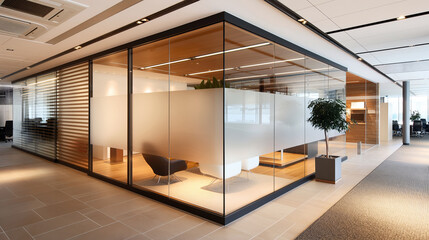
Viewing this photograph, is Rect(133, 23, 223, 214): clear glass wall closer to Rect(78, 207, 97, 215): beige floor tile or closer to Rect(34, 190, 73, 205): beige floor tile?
Rect(78, 207, 97, 215): beige floor tile

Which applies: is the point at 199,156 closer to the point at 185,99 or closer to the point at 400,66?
the point at 185,99

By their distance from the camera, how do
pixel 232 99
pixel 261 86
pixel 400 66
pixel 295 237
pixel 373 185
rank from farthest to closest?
pixel 400 66
pixel 373 185
pixel 261 86
pixel 232 99
pixel 295 237

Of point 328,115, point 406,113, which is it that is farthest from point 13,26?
point 406,113

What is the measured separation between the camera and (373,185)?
195 inches

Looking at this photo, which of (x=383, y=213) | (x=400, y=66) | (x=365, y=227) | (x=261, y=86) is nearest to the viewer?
(x=365, y=227)

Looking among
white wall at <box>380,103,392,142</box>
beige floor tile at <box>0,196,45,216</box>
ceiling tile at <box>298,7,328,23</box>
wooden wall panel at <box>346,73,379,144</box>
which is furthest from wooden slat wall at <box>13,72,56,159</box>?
white wall at <box>380,103,392,142</box>

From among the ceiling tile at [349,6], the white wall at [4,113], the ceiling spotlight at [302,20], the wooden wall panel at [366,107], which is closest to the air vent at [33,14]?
the ceiling spotlight at [302,20]

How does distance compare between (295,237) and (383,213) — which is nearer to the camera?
(295,237)

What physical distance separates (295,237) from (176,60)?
276 cm

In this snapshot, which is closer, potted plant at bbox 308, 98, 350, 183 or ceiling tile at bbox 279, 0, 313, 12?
ceiling tile at bbox 279, 0, 313, 12

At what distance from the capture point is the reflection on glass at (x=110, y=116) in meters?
4.70

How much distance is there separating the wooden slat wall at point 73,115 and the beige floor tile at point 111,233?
3162mm

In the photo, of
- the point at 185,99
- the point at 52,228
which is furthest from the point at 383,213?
the point at 52,228

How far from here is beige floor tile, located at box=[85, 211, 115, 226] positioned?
3266 millimetres
